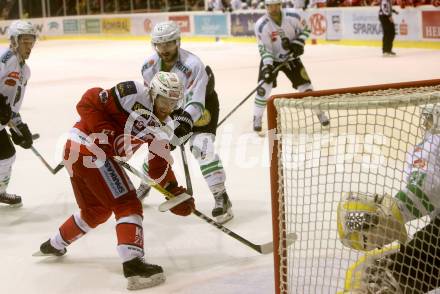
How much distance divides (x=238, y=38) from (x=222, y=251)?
11725 millimetres

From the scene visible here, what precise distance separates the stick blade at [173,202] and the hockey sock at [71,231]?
0.42m

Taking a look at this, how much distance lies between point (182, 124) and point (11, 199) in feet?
4.45

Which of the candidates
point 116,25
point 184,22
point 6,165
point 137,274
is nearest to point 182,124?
point 137,274

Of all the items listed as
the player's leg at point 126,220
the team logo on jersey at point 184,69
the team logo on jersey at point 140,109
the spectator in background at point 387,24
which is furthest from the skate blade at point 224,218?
the spectator in background at point 387,24

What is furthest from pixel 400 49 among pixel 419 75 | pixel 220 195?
pixel 220 195

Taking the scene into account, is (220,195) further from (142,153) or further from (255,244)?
(142,153)

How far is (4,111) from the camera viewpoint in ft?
13.0

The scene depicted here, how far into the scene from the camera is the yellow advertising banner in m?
17.8

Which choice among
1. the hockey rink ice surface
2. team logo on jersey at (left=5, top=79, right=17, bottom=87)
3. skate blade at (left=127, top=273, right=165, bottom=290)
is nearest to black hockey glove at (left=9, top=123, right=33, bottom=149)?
team logo on jersey at (left=5, top=79, right=17, bottom=87)

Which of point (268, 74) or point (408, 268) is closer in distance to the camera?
point (408, 268)

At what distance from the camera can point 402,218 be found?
8.10ft

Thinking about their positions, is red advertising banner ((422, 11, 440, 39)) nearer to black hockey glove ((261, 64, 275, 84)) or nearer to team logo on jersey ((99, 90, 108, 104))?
black hockey glove ((261, 64, 275, 84))

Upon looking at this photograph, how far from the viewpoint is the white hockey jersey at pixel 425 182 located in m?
2.42

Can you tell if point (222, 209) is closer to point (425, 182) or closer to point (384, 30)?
point (425, 182)
